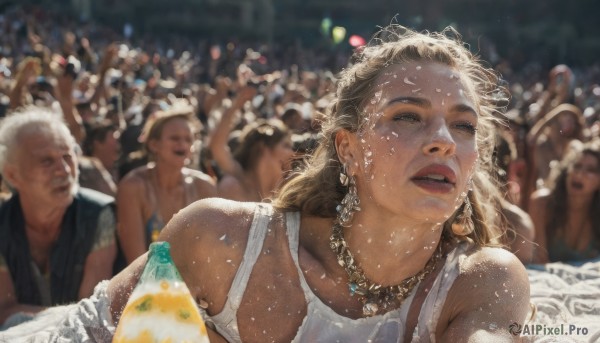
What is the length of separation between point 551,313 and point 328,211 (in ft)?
2.95

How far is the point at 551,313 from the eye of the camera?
2781 millimetres

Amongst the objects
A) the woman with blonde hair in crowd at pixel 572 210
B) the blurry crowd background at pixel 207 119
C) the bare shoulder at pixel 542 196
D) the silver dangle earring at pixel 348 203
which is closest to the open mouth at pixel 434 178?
the silver dangle earring at pixel 348 203

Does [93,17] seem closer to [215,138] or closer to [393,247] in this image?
[215,138]

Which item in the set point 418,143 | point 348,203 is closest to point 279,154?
point 348,203

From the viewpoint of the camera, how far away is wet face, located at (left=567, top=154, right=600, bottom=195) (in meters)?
5.48

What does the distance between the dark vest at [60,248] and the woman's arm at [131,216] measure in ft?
2.89

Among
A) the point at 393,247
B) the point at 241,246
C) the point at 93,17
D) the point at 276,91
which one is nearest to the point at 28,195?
the point at 241,246

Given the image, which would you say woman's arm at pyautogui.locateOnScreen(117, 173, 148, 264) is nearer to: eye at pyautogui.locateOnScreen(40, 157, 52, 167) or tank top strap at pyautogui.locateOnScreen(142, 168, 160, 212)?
tank top strap at pyautogui.locateOnScreen(142, 168, 160, 212)

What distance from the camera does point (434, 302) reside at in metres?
2.26

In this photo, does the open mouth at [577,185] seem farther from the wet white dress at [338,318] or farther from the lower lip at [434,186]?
the lower lip at [434,186]

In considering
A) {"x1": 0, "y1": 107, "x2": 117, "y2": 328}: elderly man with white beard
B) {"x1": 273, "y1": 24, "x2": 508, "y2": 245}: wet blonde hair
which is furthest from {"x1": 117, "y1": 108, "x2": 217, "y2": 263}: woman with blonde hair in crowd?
{"x1": 273, "y1": 24, "x2": 508, "y2": 245}: wet blonde hair

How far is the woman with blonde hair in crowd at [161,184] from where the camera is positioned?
5.15 metres

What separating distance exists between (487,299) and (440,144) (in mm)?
443

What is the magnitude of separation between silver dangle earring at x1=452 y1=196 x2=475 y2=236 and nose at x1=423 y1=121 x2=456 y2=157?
32 cm
